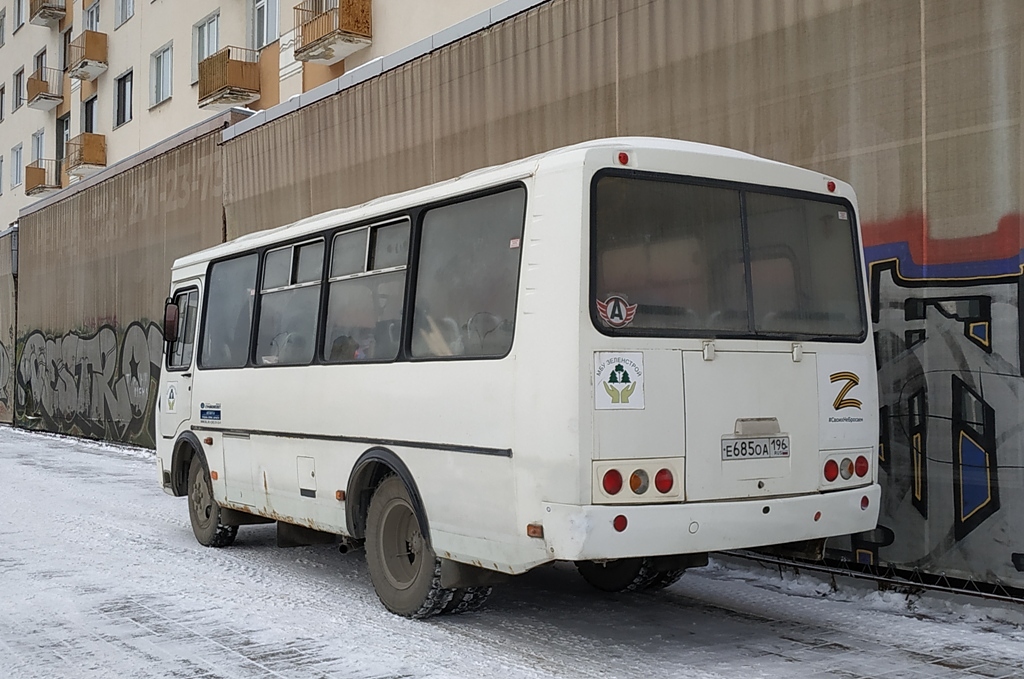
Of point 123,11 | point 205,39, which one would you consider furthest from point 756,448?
point 123,11

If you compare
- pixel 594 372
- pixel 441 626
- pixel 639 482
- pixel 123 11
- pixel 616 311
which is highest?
pixel 123 11

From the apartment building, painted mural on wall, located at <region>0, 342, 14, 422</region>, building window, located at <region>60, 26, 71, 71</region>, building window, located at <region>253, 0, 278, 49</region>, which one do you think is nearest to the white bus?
the apartment building

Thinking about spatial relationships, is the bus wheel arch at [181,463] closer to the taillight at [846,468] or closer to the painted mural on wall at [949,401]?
the painted mural on wall at [949,401]

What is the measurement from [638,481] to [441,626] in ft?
6.08

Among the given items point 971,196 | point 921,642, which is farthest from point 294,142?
point 921,642

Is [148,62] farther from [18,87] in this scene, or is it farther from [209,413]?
[209,413]

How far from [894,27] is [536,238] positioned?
12.0 feet

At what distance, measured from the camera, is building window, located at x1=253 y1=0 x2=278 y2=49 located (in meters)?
24.9

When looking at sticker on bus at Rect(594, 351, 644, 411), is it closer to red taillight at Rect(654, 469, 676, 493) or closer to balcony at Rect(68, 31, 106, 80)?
red taillight at Rect(654, 469, 676, 493)

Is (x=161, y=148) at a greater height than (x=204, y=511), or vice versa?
(x=161, y=148)

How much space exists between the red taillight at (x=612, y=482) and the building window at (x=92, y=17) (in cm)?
3426

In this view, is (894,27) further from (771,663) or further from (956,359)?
(771,663)

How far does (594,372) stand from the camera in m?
5.80

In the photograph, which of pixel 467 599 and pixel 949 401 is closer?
pixel 467 599
